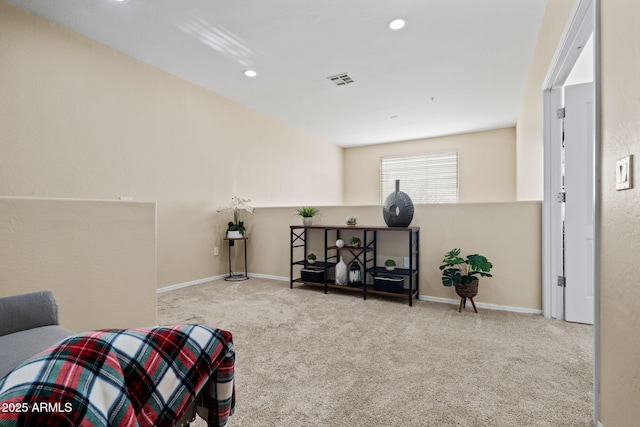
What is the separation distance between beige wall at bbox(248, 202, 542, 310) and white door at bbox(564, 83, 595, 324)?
1.12 feet

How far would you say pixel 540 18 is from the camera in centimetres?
278

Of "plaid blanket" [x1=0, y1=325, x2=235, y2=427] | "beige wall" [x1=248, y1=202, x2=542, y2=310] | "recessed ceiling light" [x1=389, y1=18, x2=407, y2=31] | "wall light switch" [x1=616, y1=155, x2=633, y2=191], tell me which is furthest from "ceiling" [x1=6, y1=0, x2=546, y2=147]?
"plaid blanket" [x1=0, y1=325, x2=235, y2=427]

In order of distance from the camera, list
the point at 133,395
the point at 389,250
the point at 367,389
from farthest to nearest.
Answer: the point at 389,250
the point at 367,389
the point at 133,395

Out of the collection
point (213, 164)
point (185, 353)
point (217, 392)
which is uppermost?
point (213, 164)

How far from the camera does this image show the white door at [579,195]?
2.52m

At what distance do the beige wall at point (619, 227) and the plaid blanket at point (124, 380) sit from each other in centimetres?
130

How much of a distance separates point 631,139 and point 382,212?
106 inches

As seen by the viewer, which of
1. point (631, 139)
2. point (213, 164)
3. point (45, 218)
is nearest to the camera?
point (631, 139)

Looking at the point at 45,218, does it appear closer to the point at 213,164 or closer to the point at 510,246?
the point at 213,164

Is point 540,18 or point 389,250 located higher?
point 540,18

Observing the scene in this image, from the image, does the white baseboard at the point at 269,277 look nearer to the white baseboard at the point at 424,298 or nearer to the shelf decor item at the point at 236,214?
the white baseboard at the point at 424,298

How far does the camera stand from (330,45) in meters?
3.19

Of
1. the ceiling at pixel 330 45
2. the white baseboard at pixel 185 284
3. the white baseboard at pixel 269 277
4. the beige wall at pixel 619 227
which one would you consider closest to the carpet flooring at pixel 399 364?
the beige wall at pixel 619 227

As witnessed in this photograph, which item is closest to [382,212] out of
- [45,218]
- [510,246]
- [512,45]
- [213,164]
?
[510,246]
